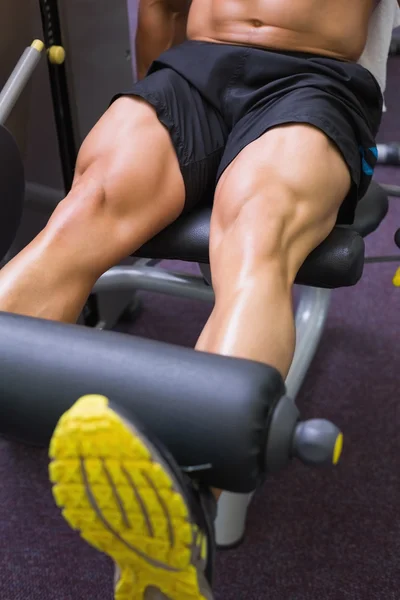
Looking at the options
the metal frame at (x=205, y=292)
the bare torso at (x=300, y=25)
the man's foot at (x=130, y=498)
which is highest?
the bare torso at (x=300, y=25)

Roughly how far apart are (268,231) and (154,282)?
1.81ft

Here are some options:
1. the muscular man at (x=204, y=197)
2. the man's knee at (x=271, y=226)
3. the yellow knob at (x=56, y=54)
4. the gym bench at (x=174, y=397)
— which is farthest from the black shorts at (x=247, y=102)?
the gym bench at (x=174, y=397)

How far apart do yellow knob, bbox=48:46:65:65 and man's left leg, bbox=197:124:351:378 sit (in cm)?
50

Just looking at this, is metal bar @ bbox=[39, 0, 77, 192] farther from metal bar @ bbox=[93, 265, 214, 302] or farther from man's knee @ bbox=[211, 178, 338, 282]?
man's knee @ bbox=[211, 178, 338, 282]

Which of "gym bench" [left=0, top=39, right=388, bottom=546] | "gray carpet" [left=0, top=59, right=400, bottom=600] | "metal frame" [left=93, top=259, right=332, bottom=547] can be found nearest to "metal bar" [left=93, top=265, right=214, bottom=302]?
"metal frame" [left=93, top=259, right=332, bottom=547]

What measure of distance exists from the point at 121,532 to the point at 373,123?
0.80 metres

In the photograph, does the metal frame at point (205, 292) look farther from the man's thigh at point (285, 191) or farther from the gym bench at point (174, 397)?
the gym bench at point (174, 397)

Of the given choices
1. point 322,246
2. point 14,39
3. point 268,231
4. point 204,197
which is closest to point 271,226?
point 268,231

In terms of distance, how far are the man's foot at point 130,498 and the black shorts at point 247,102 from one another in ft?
1.76

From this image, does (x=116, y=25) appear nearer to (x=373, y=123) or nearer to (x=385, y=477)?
(x=373, y=123)

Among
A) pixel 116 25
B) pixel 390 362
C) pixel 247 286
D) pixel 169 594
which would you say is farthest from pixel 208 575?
pixel 116 25

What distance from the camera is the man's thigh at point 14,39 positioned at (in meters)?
Result: 1.16

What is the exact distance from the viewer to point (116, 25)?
4.82 ft

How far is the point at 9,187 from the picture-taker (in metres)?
1.00
